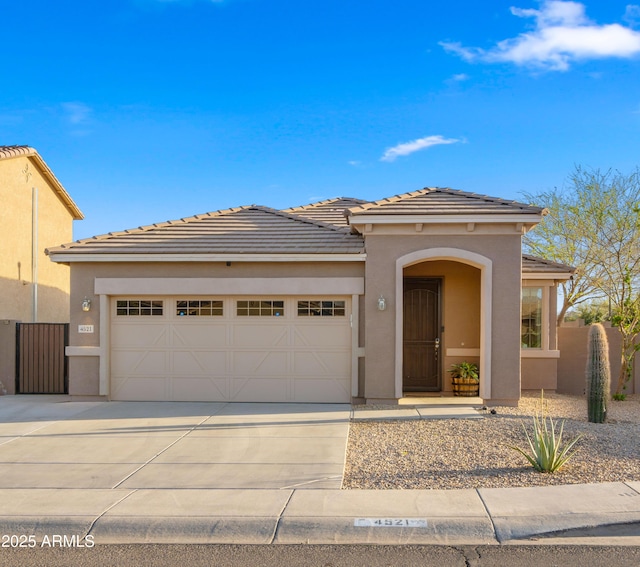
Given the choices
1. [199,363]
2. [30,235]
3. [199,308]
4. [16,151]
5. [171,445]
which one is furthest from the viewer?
[30,235]

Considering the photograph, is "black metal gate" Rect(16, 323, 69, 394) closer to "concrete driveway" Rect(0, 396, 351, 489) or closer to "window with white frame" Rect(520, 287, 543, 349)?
"concrete driveway" Rect(0, 396, 351, 489)

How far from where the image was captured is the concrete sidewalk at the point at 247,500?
6.32 meters

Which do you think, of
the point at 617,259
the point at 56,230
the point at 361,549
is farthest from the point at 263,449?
the point at 56,230

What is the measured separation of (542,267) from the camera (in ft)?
50.1

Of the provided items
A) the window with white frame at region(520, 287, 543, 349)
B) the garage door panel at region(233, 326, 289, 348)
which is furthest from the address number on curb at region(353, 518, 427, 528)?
the window with white frame at region(520, 287, 543, 349)

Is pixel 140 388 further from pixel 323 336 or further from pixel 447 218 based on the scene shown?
pixel 447 218

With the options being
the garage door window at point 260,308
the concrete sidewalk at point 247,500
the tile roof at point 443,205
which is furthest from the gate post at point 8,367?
the tile roof at point 443,205

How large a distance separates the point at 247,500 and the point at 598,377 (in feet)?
23.3

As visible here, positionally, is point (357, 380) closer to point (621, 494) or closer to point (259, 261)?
point (259, 261)

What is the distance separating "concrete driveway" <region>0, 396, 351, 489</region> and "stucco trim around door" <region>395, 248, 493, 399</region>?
5.56ft

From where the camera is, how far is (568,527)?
21.0ft

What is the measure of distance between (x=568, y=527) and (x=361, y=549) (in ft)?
6.91

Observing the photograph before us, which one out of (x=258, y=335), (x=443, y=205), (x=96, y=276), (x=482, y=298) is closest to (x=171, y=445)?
(x=258, y=335)

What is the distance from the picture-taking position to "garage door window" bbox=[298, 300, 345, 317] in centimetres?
1384
